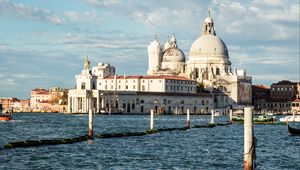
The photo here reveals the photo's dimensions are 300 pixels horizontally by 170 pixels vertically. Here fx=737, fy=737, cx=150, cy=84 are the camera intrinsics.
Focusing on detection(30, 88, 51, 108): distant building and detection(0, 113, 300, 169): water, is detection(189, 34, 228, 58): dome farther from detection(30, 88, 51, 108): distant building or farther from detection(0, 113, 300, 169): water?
detection(0, 113, 300, 169): water

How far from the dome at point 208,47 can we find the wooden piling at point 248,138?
393 ft

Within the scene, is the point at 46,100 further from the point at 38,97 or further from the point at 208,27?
the point at 208,27

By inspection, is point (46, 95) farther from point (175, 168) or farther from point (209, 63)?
point (175, 168)

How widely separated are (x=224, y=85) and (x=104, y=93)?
103ft

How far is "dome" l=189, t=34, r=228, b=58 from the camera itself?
138875 mm

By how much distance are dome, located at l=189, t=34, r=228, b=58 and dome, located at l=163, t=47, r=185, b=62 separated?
685cm

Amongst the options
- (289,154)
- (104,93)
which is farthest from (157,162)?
(104,93)

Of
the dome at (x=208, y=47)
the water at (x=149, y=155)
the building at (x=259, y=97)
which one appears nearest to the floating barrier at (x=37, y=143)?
the water at (x=149, y=155)

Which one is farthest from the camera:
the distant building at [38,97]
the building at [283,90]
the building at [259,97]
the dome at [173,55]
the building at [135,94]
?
the distant building at [38,97]

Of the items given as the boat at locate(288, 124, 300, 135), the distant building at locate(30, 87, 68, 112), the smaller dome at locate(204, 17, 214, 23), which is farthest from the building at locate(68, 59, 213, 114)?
the boat at locate(288, 124, 300, 135)

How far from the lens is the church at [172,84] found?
117 m

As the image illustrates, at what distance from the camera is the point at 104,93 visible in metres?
117

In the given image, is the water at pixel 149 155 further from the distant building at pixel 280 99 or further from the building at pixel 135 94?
the distant building at pixel 280 99

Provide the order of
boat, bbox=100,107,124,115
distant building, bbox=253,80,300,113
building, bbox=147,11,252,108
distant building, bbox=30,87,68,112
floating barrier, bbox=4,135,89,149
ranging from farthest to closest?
distant building, bbox=253,80,300,113
distant building, bbox=30,87,68,112
building, bbox=147,11,252,108
boat, bbox=100,107,124,115
floating barrier, bbox=4,135,89,149
